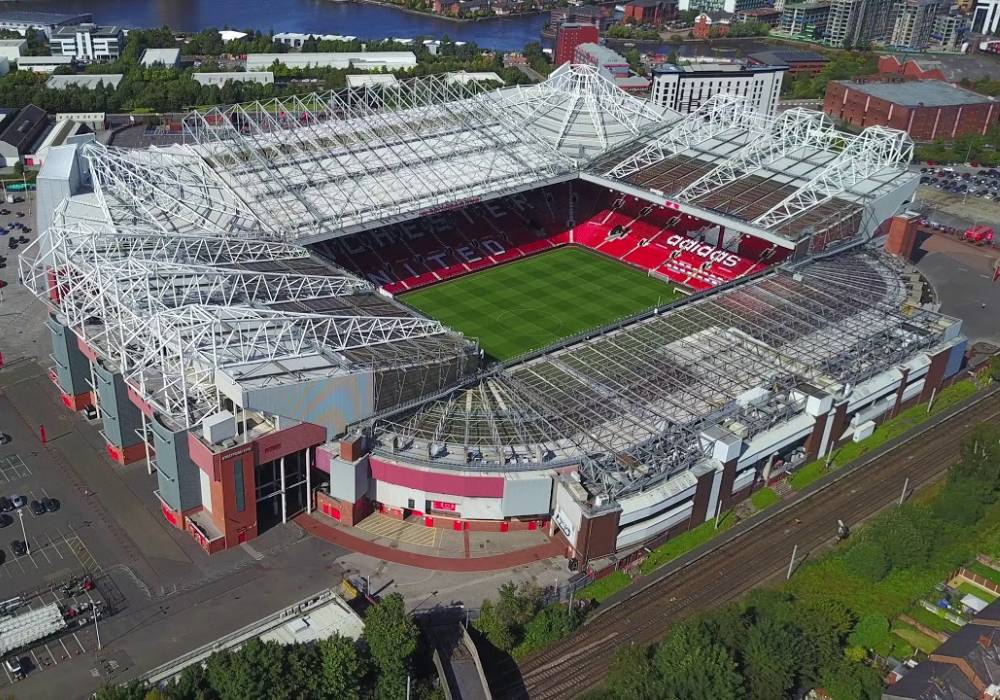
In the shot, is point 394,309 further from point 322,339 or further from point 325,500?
point 325,500

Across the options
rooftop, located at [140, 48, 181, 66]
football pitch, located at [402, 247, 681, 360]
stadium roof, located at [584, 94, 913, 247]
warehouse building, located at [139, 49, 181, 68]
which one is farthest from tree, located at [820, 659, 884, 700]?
rooftop, located at [140, 48, 181, 66]

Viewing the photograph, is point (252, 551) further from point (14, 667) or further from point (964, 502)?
point (964, 502)

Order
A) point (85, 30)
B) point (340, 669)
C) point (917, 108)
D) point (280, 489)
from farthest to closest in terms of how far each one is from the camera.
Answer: point (85, 30)
point (917, 108)
point (280, 489)
point (340, 669)

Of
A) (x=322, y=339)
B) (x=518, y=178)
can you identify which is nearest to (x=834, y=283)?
(x=518, y=178)

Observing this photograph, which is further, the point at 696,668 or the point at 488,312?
the point at 488,312

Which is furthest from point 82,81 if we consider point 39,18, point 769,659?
point 769,659

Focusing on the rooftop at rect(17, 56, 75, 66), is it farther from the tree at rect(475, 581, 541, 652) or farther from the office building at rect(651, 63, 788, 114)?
the tree at rect(475, 581, 541, 652)

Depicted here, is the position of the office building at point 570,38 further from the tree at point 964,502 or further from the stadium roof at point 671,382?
the tree at point 964,502
